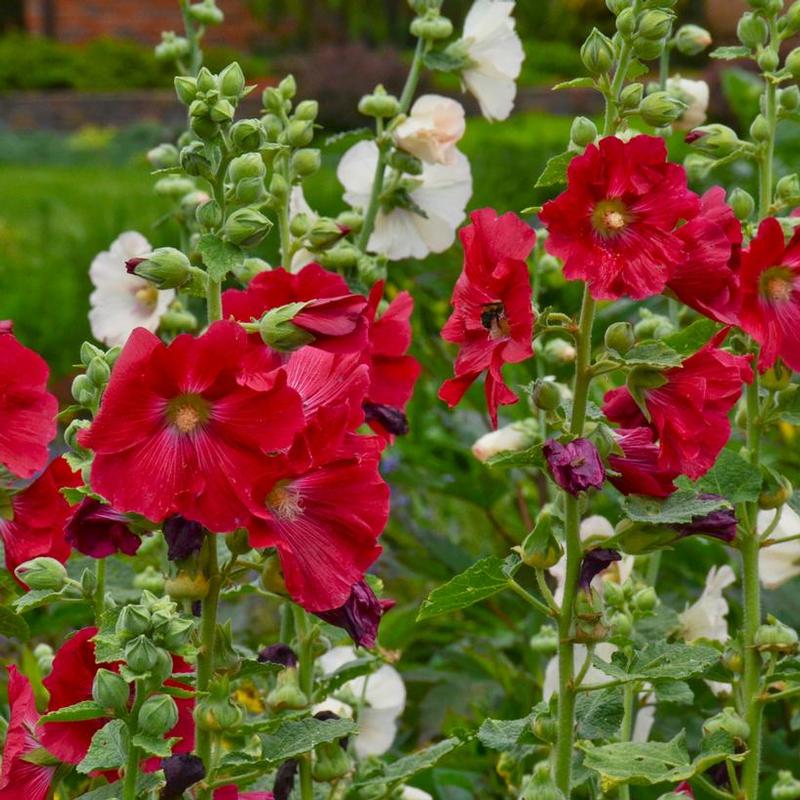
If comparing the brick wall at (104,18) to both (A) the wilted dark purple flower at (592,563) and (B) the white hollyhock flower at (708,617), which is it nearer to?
(B) the white hollyhock flower at (708,617)

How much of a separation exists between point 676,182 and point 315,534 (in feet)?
1.04

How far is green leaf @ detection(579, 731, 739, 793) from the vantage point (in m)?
1.02

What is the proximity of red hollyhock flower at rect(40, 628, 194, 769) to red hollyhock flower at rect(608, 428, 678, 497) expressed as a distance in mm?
319

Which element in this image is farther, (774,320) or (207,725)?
(774,320)

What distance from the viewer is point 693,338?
109cm

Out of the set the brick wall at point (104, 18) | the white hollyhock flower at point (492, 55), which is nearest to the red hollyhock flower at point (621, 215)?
the white hollyhock flower at point (492, 55)

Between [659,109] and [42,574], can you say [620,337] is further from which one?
[42,574]

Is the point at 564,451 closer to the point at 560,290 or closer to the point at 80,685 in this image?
the point at 80,685

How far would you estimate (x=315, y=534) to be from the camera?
98cm

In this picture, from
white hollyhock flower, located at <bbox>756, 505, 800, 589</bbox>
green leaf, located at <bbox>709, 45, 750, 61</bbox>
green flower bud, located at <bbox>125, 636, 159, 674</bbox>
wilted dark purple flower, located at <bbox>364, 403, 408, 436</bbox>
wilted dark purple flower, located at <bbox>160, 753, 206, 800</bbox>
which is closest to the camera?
green flower bud, located at <bbox>125, 636, 159, 674</bbox>

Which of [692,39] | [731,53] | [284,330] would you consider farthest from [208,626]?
[692,39]

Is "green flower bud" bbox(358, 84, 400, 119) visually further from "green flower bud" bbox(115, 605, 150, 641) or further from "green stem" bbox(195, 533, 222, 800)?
"green flower bud" bbox(115, 605, 150, 641)

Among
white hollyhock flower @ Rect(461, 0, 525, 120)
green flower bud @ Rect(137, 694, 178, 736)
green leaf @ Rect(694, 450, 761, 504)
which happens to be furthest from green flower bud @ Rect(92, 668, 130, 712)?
white hollyhock flower @ Rect(461, 0, 525, 120)

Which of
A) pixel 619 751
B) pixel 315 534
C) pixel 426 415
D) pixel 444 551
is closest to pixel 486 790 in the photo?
pixel 444 551
